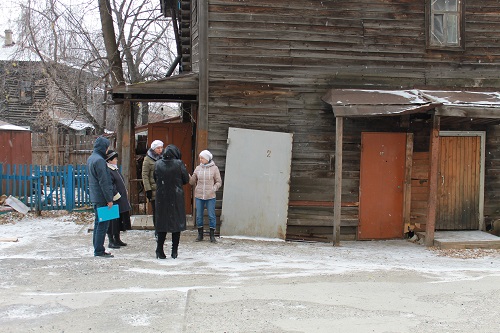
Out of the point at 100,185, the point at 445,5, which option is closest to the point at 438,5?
the point at 445,5

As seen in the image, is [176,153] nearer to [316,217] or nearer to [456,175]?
[316,217]

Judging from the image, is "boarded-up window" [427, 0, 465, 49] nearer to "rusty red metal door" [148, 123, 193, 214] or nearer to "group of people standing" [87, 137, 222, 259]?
"rusty red metal door" [148, 123, 193, 214]

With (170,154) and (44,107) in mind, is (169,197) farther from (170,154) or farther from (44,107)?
(44,107)

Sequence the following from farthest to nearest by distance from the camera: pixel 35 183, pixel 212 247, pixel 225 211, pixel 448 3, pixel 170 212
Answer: pixel 35 183
pixel 448 3
pixel 225 211
pixel 212 247
pixel 170 212

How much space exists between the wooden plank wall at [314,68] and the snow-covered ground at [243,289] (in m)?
1.91

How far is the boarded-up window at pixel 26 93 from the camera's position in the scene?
1378 inches

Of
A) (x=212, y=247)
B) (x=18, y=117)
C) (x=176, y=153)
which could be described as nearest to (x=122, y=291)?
(x=176, y=153)

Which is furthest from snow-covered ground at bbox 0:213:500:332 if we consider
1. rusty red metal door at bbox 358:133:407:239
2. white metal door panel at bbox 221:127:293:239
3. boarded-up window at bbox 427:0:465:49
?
boarded-up window at bbox 427:0:465:49

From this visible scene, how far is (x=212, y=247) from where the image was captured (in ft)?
30.2

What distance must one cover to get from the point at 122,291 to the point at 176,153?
8.14ft

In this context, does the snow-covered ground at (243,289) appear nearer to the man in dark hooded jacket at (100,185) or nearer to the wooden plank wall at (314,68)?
the man in dark hooded jacket at (100,185)

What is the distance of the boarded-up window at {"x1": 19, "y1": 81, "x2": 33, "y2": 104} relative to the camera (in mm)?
35000

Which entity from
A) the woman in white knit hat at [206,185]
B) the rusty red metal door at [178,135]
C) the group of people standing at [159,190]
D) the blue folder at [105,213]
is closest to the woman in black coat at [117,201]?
the group of people standing at [159,190]

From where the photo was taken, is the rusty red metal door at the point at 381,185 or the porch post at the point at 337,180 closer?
the porch post at the point at 337,180
